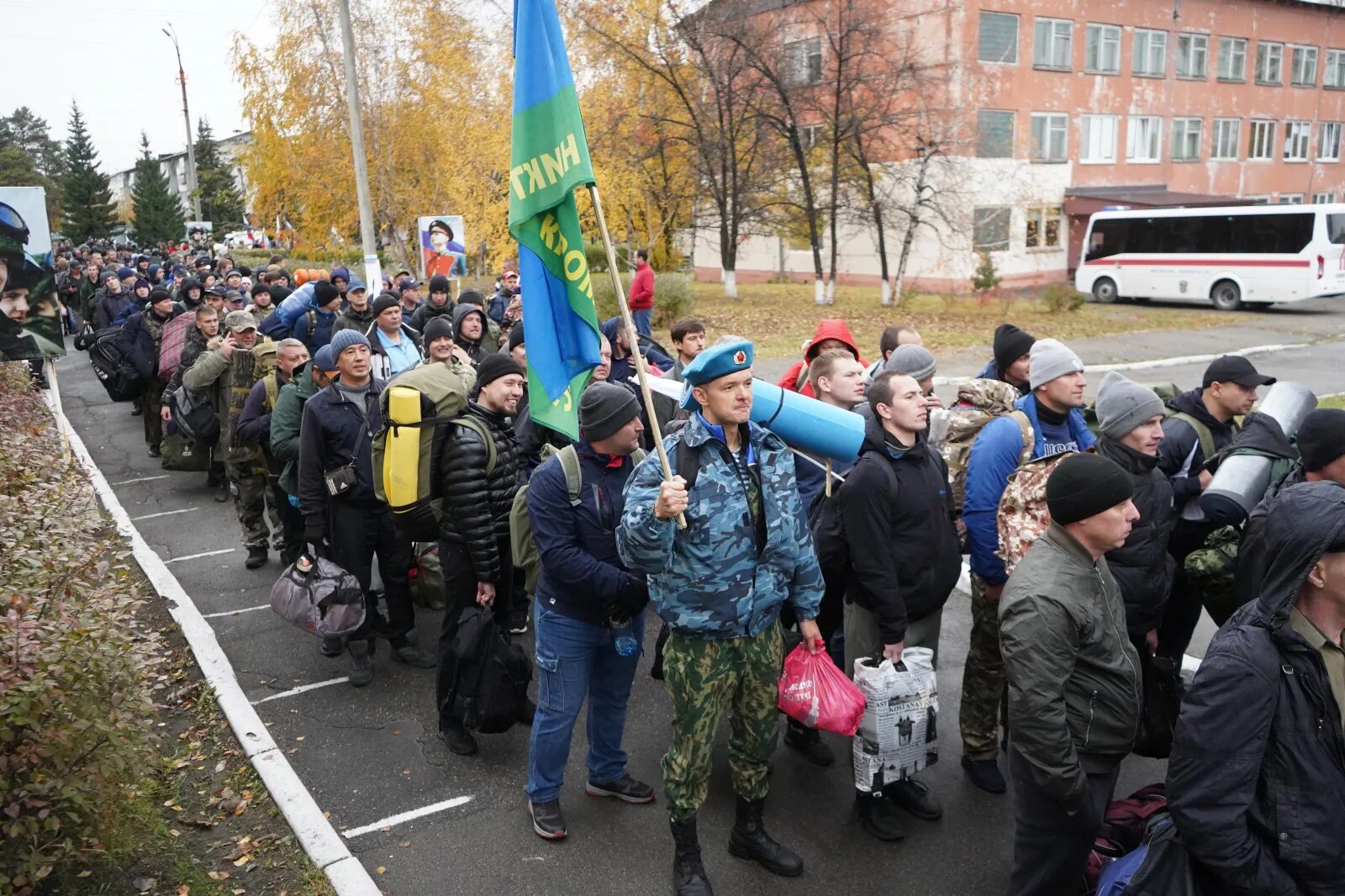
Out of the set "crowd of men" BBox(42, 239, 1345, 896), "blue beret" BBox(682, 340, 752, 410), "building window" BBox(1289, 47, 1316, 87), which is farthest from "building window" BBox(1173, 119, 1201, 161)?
"blue beret" BBox(682, 340, 752, 410)

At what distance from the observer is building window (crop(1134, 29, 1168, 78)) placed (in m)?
37.7

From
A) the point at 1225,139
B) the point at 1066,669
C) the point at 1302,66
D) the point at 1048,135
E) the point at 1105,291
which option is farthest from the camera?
the point at 1302,66

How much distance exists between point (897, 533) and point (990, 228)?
32.9 m

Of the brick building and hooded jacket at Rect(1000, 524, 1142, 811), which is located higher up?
the brick building

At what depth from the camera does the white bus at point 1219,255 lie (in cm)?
2489

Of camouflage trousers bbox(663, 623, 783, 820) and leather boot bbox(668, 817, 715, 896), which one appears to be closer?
camouflage trousers bbox(663, 623, 783, 820)

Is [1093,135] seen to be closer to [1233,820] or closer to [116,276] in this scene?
[116,276]

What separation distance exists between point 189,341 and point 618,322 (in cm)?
438

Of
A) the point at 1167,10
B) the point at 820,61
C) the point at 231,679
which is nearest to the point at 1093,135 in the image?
the point at 1167,10

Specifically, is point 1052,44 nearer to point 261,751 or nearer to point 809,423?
point 809,423

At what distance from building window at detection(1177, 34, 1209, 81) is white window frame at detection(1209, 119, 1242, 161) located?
2.37 metres

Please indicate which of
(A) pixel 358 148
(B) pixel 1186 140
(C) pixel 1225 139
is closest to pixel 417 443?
(A) pixel 358 148

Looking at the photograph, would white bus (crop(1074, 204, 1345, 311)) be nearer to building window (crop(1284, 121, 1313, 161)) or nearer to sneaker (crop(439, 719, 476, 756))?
building window (crop(1284, 121, 1313, 161))

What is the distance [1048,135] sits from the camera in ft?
117
